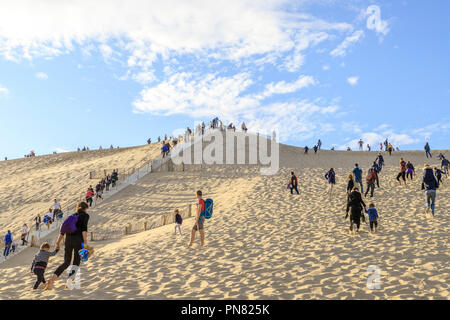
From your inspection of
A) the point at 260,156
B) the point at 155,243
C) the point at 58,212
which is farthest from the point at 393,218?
the point at 260,156

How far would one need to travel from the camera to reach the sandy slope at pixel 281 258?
22.1 ft

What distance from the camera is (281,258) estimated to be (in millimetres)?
8867

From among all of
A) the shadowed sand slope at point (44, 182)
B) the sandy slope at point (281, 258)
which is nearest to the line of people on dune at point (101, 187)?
the shadowed sand slope at point (44, 182)

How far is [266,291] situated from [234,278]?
1060 millimetres

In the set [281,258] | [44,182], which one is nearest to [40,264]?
[281,258]

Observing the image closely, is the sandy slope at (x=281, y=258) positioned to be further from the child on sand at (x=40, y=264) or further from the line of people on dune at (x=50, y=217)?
the line of people on dune at (x=50, y=217)

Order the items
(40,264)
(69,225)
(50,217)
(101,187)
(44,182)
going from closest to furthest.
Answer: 1. (69,225)
2. (40,264)
3. (50,217)
4. (101,187)
5. (44,182)

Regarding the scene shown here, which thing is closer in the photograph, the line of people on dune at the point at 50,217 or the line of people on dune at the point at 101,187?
the line of people on dune at the point at 50,217

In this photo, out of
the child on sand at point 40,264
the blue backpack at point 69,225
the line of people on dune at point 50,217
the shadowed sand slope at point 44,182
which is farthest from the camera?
the shadowed sand slope at point 44,182

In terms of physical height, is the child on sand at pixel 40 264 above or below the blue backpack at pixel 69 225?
below

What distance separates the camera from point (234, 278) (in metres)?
7.48

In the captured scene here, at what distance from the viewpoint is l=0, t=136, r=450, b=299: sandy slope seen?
22.1 feet

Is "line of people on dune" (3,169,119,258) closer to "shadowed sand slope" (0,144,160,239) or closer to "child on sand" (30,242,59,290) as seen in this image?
"shadowed sand slope" (0,144,160,239)

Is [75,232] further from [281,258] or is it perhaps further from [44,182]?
[44,182]
